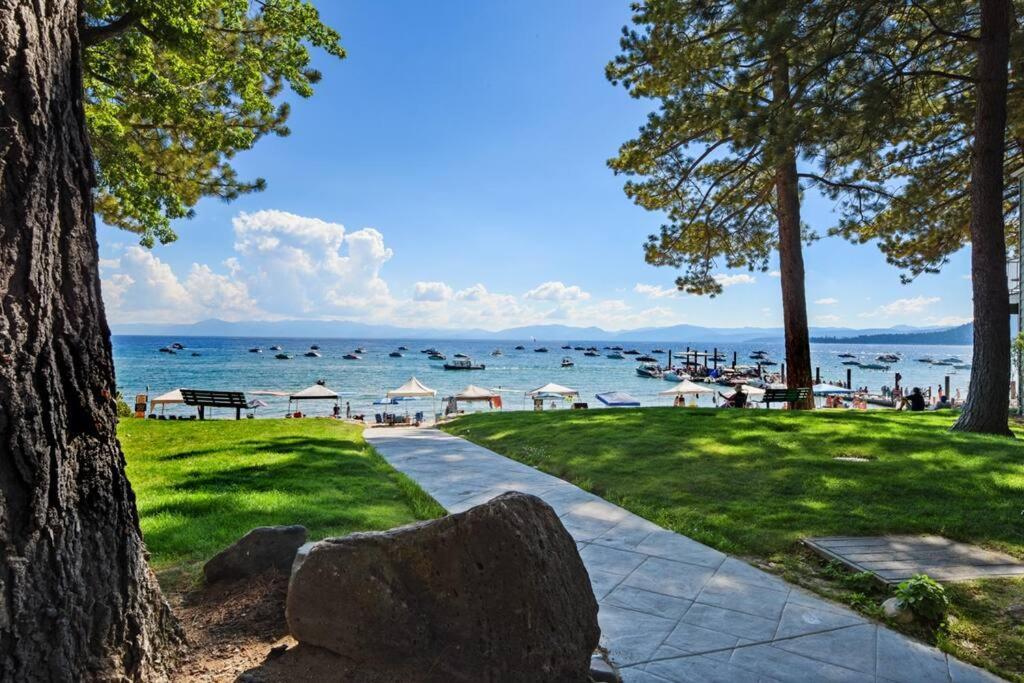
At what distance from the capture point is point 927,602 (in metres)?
3.48

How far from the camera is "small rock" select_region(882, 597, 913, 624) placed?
3.50 m

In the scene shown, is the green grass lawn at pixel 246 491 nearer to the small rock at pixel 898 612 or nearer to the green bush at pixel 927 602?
the small rock at pixel 898 612

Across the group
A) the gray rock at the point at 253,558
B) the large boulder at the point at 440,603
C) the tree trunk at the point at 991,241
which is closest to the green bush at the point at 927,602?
the large boulder at the point at 440,603

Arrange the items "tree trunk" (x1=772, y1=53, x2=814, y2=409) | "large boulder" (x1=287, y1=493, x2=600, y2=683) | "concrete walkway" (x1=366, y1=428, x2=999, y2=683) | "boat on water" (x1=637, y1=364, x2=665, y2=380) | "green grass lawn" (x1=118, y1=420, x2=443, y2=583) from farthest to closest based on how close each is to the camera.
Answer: "boat on water" (x1=637, y1=364, x2=665, y2=380) → "tree trunk" (x1=772, y1=53, x2=814, y2=409) → "green grass lawn" (x1=118, y1=420, x2=443, y2=583) → "concrete walkway" (x1=366, y1=428, x2=999, y2=683) → "large boulder" (x1=287, y1=493, x2=600, y2=683)

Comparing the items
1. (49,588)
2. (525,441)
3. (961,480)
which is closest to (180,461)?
(525,441)

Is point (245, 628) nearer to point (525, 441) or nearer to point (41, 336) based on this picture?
point (41, 336)

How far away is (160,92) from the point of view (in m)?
8.57

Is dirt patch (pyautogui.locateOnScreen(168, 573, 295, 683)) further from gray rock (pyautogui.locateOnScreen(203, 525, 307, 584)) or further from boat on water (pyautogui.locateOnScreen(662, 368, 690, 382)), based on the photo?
boat on water (pyautogui.locateOnScreen(662, 368, 690, 382))

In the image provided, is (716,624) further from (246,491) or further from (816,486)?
(246,491)

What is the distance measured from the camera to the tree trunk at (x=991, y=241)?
9.12 m

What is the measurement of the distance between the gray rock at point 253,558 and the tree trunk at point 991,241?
10.9 meters

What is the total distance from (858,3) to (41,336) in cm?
1214

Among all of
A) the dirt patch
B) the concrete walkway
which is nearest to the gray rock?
the dirt patch

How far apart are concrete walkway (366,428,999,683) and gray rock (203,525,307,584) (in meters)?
1.94
